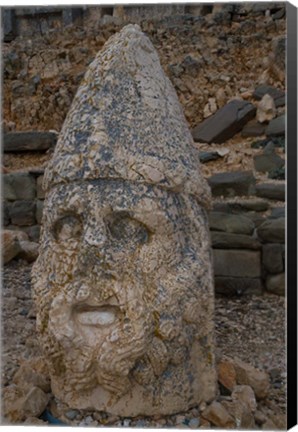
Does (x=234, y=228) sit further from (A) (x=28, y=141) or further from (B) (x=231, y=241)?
(A) (x=28, y=141)

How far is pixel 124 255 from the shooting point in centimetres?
296

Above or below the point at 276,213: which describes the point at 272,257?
below

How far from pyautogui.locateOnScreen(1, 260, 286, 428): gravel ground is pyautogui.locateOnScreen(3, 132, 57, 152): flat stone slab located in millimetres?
771

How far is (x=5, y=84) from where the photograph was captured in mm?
4094

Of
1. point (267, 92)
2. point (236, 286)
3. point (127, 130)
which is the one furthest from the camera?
point (236, 286)

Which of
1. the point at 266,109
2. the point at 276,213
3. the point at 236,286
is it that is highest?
the point at 266,109

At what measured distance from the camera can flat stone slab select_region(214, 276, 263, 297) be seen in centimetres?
443

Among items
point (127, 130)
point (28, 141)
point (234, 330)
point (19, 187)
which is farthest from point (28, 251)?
point (127, 130)

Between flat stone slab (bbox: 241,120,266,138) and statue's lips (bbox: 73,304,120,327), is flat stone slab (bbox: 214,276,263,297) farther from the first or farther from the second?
statue's lips (bbox: 73,304,120,327)

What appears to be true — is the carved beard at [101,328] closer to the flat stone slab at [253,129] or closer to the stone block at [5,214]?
the stone block at [5,214]

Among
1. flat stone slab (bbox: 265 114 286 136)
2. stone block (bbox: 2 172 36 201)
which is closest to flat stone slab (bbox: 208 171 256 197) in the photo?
flat stone slab (bbox: 265 114 286 136)

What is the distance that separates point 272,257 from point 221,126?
2.97 feet

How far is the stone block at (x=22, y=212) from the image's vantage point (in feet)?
14.9

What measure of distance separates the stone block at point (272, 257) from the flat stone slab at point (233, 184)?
0.38 m
